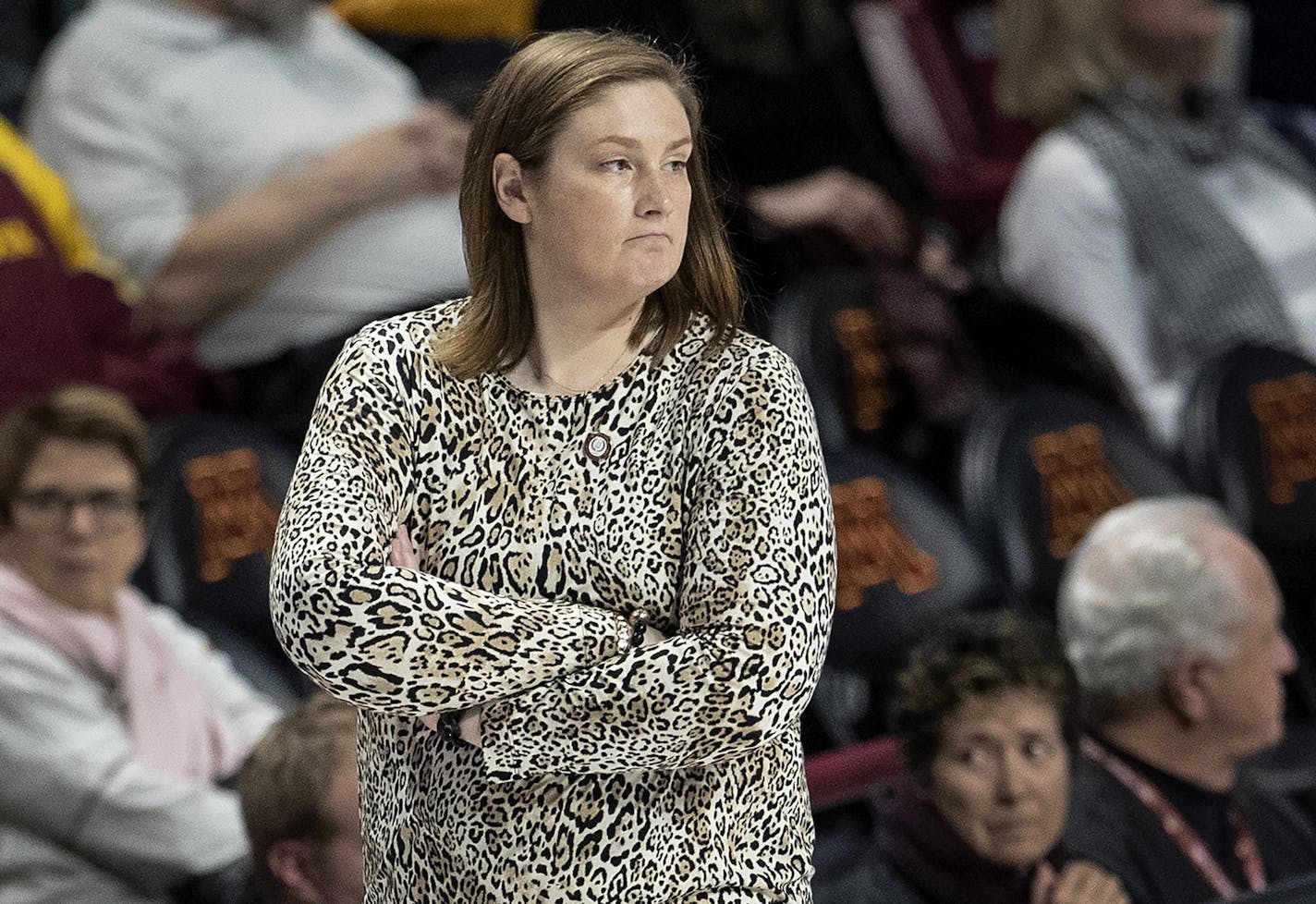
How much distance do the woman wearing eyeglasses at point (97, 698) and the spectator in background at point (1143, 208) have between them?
202cm

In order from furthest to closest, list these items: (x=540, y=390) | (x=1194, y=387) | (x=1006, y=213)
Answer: (x=1006, y=213), (x=1194, y=387), (x=540, y=390)

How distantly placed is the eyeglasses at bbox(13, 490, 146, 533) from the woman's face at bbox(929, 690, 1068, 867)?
120cm

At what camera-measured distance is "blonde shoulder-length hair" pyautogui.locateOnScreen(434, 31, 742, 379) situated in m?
1.56

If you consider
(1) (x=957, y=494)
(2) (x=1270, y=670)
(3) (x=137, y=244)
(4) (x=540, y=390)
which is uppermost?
(3) (x=137, y=244)

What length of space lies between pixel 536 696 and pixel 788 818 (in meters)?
0.25

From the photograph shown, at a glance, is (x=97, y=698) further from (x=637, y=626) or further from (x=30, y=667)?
(x=637, y=626)

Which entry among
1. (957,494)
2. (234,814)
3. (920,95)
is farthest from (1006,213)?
(234,814)

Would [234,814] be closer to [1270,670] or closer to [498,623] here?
[498,623]

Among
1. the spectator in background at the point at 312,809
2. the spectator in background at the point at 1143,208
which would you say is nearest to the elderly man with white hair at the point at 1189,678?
the spectator in background at the point at 1143,208

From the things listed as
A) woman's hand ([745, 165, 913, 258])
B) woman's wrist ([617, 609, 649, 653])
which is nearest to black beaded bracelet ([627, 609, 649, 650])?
woman's wrist ([617, 609, 649, 653])

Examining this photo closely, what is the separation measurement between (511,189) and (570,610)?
34cm

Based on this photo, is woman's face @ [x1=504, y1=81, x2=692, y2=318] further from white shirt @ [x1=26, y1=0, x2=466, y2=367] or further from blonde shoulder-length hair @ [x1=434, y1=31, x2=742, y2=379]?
white shirt @ [x1=26, y1=0, x2=466, y2=367]

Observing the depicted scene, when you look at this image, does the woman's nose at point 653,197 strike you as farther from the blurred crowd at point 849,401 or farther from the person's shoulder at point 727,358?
the blurred crowd at point 849,401

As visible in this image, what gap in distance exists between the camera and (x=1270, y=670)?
10.5 ft
